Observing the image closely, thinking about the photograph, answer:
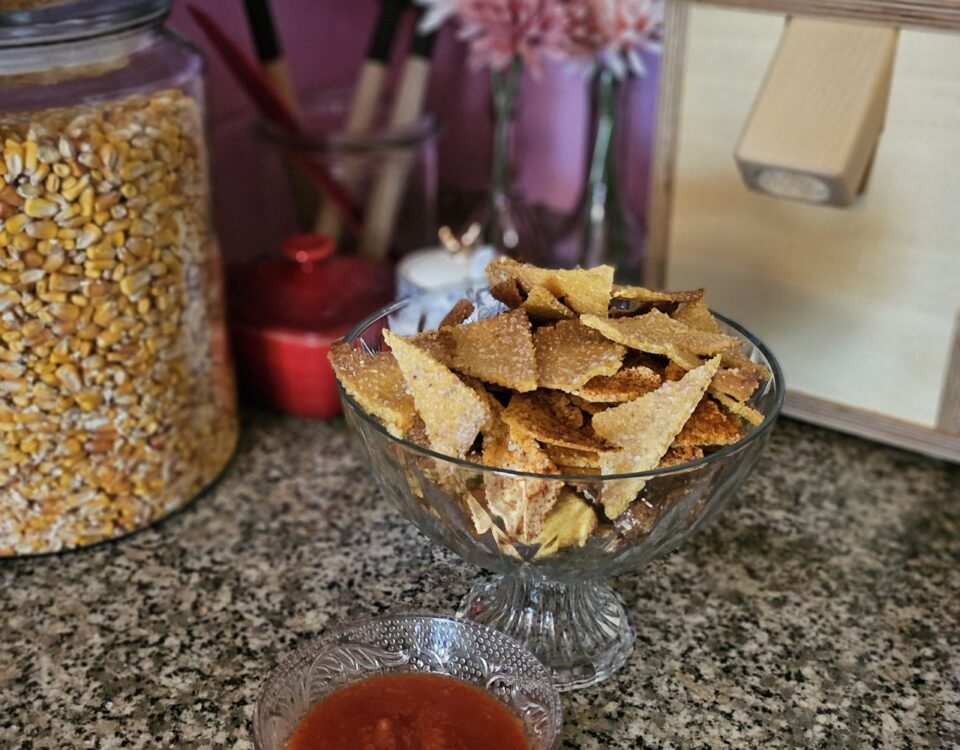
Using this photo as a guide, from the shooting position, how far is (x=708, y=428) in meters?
0.68

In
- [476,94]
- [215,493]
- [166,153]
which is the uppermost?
[166,153]

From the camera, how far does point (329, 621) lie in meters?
0.81

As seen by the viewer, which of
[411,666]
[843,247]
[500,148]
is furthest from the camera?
[500,148]

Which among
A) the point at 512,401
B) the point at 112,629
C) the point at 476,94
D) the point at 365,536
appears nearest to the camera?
the point at 512,401

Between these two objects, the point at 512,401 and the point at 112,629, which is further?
the point at 112,629

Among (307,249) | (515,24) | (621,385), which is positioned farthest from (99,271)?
(515,24)

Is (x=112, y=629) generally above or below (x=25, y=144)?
below

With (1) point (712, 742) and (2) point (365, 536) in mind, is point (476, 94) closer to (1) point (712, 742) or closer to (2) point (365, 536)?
(2) point (365, 536)

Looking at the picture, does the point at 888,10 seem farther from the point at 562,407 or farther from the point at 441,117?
the point at 441,117

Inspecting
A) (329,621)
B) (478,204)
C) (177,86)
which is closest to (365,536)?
(329,621)

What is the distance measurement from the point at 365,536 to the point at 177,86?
1.27 feet

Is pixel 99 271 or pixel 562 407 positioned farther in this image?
pixel 99 271

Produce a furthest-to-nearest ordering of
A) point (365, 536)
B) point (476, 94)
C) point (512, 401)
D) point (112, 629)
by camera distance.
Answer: point (476, 94), point (365, 536), point (112, 629), point (512, 401)

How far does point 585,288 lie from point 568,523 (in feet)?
0.57
